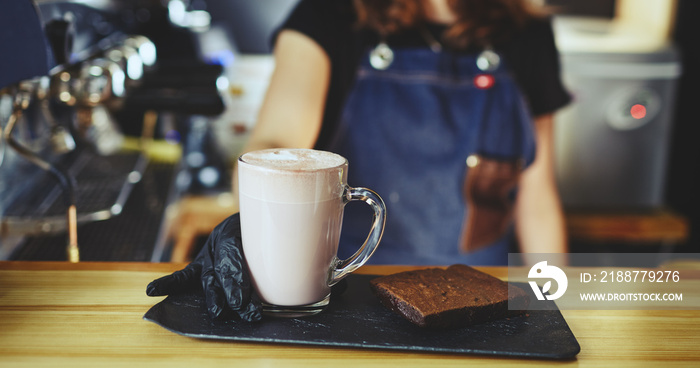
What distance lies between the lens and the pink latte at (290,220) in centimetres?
64

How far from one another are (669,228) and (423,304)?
7.52 ft

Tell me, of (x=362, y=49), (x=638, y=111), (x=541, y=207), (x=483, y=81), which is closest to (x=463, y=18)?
(x=483, y=81)

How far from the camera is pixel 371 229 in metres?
0.69

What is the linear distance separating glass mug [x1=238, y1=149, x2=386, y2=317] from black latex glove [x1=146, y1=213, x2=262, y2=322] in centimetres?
2

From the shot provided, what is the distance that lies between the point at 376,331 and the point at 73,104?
63 cm

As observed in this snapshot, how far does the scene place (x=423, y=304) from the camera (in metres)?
0.66

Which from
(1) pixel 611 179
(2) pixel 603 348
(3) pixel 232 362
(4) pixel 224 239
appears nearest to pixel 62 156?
(4) pixel 224 239

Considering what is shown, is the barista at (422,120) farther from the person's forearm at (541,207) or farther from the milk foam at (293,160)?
the milk foam at (293,160)

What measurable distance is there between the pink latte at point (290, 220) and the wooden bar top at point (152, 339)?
8 cm

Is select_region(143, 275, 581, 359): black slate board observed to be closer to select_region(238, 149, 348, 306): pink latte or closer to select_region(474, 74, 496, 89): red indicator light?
select_region(238, 149, 348, 306): pink latte

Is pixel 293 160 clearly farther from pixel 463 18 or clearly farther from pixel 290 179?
pixel 463 18

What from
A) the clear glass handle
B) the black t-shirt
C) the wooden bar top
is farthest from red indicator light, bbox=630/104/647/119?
the clear glass handle

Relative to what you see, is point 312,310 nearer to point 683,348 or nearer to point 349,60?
point 683,348

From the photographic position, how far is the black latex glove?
0.66 metres
